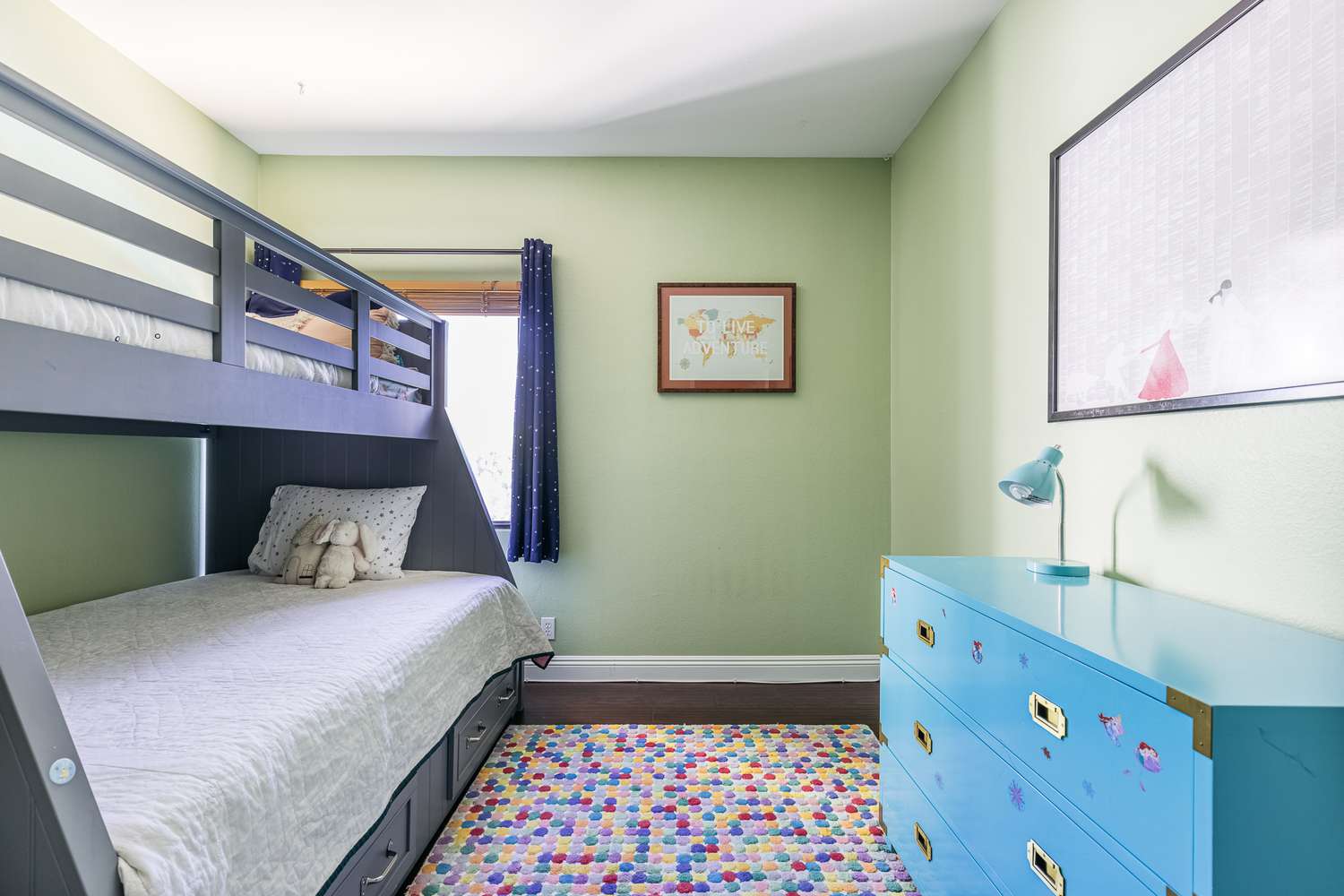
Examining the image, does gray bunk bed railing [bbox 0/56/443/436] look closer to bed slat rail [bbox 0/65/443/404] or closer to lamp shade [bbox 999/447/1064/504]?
bed slat rail [bbox 0/65/443/404]

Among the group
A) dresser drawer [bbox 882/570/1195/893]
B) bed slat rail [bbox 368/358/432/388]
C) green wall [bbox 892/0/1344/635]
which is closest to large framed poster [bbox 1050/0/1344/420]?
green wall [bbox 892/0/1344/635]

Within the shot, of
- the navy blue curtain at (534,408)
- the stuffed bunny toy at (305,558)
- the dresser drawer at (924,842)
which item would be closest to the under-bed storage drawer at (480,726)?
the navy blue curtain at (534,408)

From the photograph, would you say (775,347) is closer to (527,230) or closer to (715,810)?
(527,230)

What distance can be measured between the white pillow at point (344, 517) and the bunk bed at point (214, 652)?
0.12 m

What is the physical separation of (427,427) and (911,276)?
225 cm

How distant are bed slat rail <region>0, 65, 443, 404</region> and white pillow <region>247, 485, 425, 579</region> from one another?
0.61 meters

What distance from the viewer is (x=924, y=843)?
150cm

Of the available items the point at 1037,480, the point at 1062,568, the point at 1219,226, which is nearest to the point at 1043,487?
the point at 1037,480

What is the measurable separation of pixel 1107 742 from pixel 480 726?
192 centimetres

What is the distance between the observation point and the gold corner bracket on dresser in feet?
2.28

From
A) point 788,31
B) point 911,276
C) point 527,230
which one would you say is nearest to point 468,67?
point 527,230

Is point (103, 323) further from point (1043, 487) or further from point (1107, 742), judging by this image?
point (1043, 487)

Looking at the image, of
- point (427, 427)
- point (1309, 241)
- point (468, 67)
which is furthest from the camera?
point (427, 427)

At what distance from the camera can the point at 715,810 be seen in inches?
77.0
